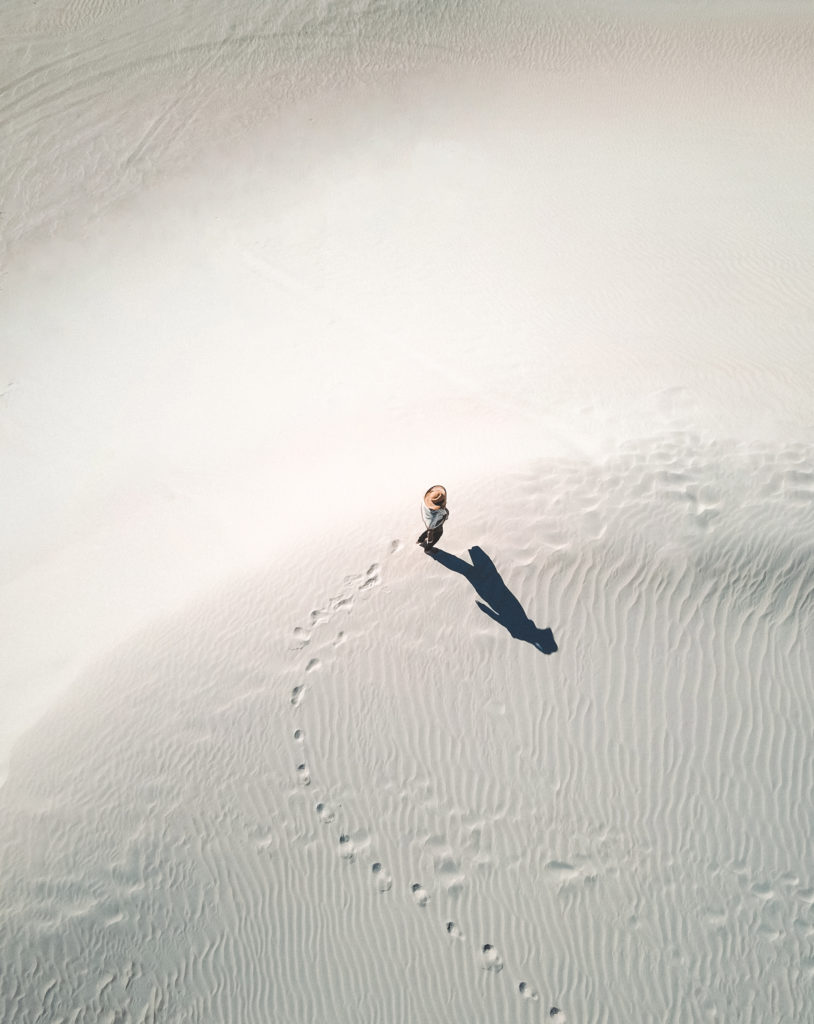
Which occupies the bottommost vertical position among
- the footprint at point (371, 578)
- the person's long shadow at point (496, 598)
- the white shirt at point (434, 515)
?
the person's long shadow at point (496, 598)

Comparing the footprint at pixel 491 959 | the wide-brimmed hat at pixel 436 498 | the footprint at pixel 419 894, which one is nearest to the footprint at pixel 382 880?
the footprint at pixel 419 894

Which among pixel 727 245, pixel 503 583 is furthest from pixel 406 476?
pixel 727 245

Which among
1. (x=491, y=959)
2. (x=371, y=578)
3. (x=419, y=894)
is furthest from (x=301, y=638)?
(x=491, y=959)

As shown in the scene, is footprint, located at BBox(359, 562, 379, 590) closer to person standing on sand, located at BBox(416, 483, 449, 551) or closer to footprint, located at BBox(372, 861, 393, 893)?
person standing on sand, located at BBox(416, 483, 449, 551)

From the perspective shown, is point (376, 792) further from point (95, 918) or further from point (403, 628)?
point (95, 918)

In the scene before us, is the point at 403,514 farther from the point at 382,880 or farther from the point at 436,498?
the point at 382,880

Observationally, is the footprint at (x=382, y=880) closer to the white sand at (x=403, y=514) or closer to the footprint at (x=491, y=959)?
the white sand at (x=403, y=514)
